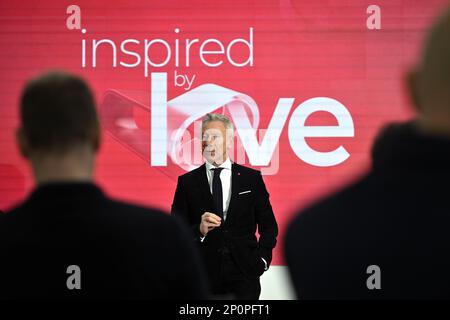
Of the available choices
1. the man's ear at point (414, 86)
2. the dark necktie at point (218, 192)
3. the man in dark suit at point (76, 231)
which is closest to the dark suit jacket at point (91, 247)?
the man in dark suit at point (76, 231)

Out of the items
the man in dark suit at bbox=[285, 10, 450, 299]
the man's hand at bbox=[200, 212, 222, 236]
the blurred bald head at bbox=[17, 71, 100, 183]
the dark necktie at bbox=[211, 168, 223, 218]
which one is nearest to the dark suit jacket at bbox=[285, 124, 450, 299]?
the man in dark suit at bbox=[285, 10, 450, 299]

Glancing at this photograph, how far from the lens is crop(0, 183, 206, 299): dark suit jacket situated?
128cm

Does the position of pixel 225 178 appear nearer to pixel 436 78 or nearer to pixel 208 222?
pixel 208 222

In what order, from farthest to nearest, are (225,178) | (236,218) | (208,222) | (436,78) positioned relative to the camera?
(225,178) < (236,218) < (208,222) < (436,78)

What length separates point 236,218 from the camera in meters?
4.20

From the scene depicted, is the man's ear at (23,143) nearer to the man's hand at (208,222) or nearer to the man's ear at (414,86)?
the man's ear at (414,86)

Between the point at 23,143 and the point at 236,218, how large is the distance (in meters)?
2.91

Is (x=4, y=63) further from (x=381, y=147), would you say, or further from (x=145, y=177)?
(x=381, y=147)

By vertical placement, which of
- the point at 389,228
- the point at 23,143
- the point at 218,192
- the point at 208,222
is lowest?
the point at 208,222

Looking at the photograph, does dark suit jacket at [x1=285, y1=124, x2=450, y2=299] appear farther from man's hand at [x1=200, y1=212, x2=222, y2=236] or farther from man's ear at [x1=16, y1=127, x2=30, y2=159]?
man's hand at [x1=200, y1=212, x2=222, y2=236]

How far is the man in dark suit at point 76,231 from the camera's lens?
1279 mm

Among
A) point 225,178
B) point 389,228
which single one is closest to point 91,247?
point 389,228

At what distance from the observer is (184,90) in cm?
592
